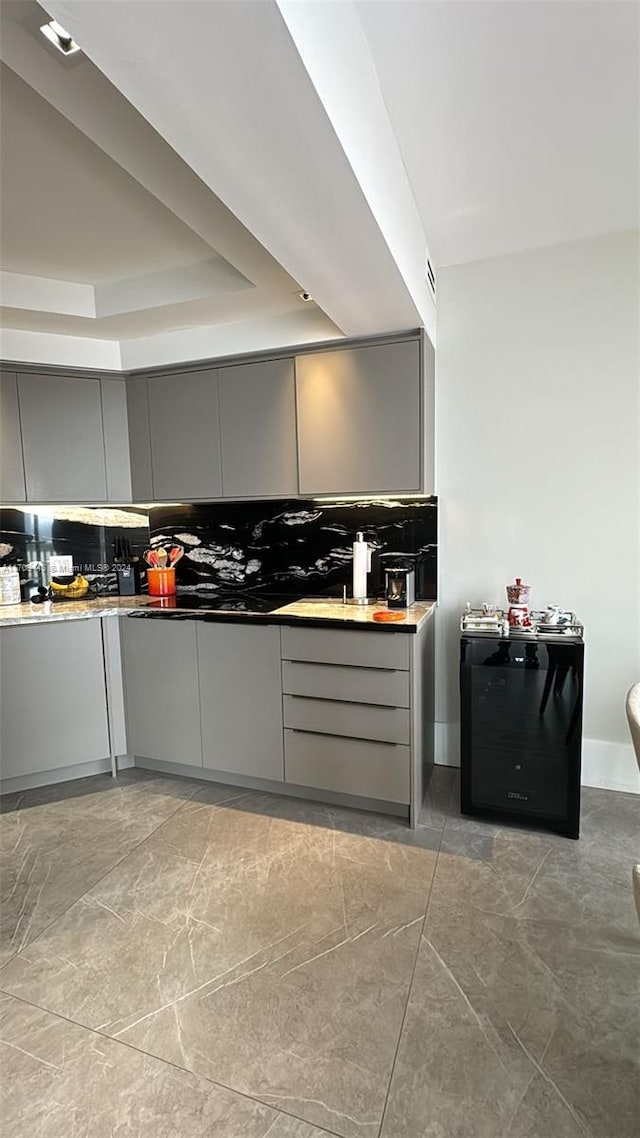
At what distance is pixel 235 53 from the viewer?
3.51 ft

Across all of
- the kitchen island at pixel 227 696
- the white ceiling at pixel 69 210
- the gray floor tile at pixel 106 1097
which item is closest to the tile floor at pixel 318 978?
the gray floor tile at pixel 106 1097

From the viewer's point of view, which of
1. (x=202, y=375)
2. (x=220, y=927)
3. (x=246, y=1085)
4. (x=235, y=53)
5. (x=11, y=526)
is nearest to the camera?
(x=235, y=53)

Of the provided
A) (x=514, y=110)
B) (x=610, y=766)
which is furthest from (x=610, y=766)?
(x=514, y=110)

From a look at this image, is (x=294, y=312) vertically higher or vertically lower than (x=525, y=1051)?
higher

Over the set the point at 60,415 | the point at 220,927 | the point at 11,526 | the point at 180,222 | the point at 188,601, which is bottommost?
the point at 220,927

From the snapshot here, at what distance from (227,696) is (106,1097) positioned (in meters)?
1.63

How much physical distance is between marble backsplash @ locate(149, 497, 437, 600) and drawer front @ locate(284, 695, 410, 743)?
811 mm

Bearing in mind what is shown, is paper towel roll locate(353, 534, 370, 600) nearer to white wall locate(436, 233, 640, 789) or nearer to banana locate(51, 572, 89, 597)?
white wall locate(436, 233, 640, 789)

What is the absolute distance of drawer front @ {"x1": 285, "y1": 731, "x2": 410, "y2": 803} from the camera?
2.54 metres

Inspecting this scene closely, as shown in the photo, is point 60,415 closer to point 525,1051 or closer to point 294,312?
point 294,312

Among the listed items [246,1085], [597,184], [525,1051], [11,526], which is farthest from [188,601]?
[597,184]

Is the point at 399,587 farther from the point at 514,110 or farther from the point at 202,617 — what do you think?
the point at 514,110

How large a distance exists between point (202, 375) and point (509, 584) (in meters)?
2.11

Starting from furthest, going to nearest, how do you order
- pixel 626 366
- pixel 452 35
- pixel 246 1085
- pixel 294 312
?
pixel 294 312 < pixel 626 366 < pixel 452 35 < pixel 246 1085
